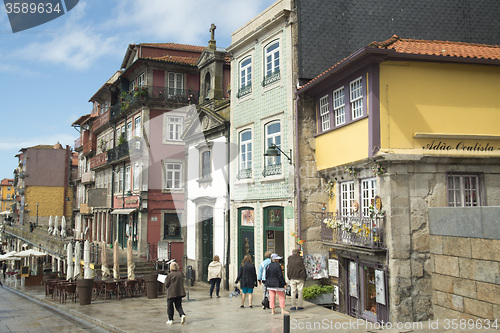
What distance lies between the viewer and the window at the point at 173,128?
3145cm

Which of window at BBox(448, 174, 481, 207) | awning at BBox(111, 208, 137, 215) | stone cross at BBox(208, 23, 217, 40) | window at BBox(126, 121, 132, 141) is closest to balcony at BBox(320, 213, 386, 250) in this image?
window at BBox(448, 174, 481, 207)

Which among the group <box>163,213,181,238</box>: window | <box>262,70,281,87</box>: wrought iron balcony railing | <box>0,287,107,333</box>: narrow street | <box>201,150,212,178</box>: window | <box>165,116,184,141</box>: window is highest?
<box>165,116,184,141</box>: window

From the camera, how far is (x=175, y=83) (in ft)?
106

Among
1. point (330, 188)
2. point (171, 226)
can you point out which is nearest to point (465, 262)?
point (330, 188)

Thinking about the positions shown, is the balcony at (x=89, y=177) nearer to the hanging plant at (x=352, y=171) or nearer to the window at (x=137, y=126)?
the window at (x=137, y=126)

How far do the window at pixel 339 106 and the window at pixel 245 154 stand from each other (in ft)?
16.6

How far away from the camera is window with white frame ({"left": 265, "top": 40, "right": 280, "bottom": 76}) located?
1744 cm

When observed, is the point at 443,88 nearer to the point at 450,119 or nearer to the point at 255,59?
the point at 450,119

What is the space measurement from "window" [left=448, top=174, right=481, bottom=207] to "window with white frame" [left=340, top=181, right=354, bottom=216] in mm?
2818

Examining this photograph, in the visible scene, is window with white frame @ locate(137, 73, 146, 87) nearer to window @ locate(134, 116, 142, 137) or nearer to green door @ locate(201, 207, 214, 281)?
window @ locate(134, 116, 142, 137)

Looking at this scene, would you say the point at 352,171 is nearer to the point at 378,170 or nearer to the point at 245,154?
the point at 378,170

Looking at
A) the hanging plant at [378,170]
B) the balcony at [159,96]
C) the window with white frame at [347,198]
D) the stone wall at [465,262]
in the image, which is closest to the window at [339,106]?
the window with white frame at [347,198]

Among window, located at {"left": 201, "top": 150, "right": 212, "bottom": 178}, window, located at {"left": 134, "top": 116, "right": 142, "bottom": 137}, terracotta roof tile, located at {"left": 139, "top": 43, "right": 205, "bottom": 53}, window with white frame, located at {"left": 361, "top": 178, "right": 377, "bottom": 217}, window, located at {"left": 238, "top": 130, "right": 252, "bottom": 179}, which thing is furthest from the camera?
terracotta roof tile, located at {"left": 139, "top": 43, "right": 205, "bottom": 53}

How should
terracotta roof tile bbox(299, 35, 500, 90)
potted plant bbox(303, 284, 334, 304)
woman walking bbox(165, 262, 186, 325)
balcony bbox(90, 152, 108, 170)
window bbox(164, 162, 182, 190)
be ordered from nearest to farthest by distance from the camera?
1. woman walking bbox(165, 262, 186, 325)
2. terracotta roof tile bbox(299, 35, 500, 90)
3. potted plant bbox(303, 284, 334, 304)
4. window bbox(164, 162, 182, 190)
5. balcony bbox(90, 152, 108, 170)
